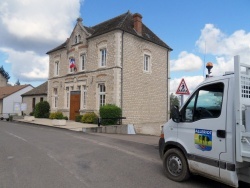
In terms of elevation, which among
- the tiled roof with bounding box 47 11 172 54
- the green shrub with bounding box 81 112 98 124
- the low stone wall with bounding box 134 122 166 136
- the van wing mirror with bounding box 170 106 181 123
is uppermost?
the tiled roof with bounding box 47 11 172 54

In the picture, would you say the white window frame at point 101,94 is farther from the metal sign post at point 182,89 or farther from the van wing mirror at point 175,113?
the van wing mirror at point 175,113

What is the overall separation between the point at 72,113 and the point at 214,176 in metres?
21.1

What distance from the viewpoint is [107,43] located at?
22.0 metres

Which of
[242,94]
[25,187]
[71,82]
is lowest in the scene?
[25,187]

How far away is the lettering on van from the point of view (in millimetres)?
5223

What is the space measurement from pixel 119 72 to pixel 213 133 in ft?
53.3

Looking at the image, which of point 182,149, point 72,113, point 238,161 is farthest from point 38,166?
point 72,113

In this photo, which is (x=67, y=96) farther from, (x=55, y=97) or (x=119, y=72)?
(x=119, y=72)

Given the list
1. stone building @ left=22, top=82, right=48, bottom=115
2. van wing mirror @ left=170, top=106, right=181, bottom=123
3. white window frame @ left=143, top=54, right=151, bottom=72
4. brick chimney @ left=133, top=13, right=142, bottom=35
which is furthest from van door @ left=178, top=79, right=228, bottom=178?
stone building @ left=22, top=82, right=48, bottom=115

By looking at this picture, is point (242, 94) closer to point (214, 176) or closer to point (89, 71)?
point (214, 176)

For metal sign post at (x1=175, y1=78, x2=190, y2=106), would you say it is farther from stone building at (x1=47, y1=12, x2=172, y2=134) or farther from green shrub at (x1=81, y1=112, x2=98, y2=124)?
green shrub at (x1=81, y1=112, x2=98, y2=124)

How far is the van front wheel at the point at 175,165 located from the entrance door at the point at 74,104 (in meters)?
18.9

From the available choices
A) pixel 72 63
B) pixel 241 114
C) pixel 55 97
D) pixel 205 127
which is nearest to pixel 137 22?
pixel 72 63

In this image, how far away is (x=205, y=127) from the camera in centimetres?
532
